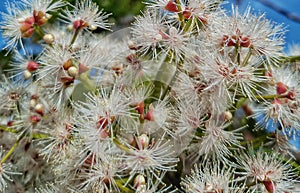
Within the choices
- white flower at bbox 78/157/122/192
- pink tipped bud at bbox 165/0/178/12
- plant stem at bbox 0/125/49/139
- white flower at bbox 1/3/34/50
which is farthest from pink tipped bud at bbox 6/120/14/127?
pink tipped bud at bbox 165/0/178/12

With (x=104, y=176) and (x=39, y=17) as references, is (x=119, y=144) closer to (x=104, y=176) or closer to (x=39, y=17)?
(x=104, y=176)

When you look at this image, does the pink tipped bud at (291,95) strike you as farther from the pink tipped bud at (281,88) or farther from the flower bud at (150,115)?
the flower bud at (150,115)

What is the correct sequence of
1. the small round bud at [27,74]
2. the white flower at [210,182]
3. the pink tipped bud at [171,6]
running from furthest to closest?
the small round bud at [27,74], the pink tipped bud at [171,6], the white flower at [210,182]

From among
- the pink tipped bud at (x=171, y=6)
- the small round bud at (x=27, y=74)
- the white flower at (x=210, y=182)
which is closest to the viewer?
the white flower at (x=210, y=182)

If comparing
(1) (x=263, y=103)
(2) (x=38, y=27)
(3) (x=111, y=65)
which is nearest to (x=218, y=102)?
(1) (x=263, y=103)

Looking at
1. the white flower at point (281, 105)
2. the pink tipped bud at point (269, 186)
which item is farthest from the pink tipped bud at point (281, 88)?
the pink tipped bud at point (269, 186)

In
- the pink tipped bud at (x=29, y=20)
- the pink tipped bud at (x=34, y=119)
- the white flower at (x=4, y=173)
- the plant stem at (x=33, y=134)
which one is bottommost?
the white flower at (x=4, y=173)

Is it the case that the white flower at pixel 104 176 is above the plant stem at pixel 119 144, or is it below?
below

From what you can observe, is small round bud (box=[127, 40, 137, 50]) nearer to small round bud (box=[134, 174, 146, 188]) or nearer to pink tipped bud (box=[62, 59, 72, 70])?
pink tipped bud (box=[62, 59, 72, 70])

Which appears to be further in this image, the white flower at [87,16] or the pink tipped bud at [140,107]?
the white flower at [87,16]

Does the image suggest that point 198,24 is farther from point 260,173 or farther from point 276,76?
point 260,173
